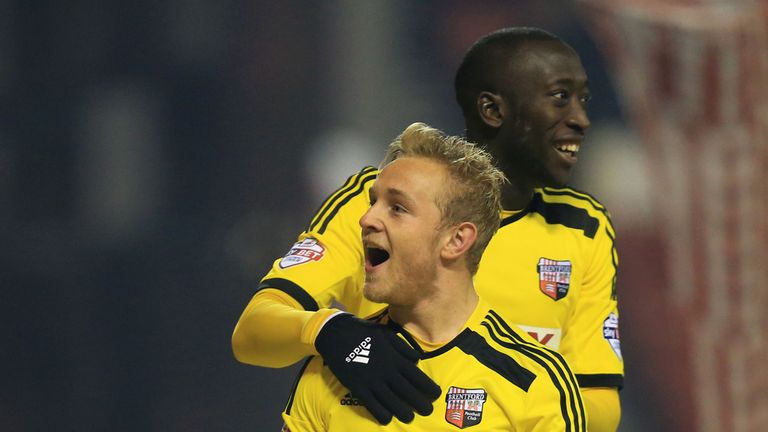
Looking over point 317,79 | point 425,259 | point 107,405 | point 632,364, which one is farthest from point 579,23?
point 425,259

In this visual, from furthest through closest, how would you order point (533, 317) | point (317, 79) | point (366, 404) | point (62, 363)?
1. point (317, 79)
2. point (62, 363)
3. point (533, 317)
4. point (366, 404)

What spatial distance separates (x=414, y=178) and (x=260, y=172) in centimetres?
223

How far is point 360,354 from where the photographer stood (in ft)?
6.48

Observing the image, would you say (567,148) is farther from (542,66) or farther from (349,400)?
(349,400)

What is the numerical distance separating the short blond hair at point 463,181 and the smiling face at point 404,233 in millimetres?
19

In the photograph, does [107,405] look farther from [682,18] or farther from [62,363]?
[682,18]

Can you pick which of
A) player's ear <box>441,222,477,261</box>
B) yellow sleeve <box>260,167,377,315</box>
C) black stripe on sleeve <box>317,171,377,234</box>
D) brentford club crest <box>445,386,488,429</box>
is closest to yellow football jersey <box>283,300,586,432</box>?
brentford club crest <box>445,386,488,429</box>

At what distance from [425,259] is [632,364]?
266 cm

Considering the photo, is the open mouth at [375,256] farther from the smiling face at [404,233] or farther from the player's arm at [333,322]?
the player's arm at [333,322]

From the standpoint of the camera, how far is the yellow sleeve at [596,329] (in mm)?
2578

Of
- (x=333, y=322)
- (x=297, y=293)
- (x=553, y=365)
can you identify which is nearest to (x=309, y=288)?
(x=297, y=293)

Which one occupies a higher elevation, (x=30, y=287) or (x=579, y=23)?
(x=579, y=23)

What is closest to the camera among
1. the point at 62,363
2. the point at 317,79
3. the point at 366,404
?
the point at 366,404

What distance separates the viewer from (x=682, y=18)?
14.9 feet
